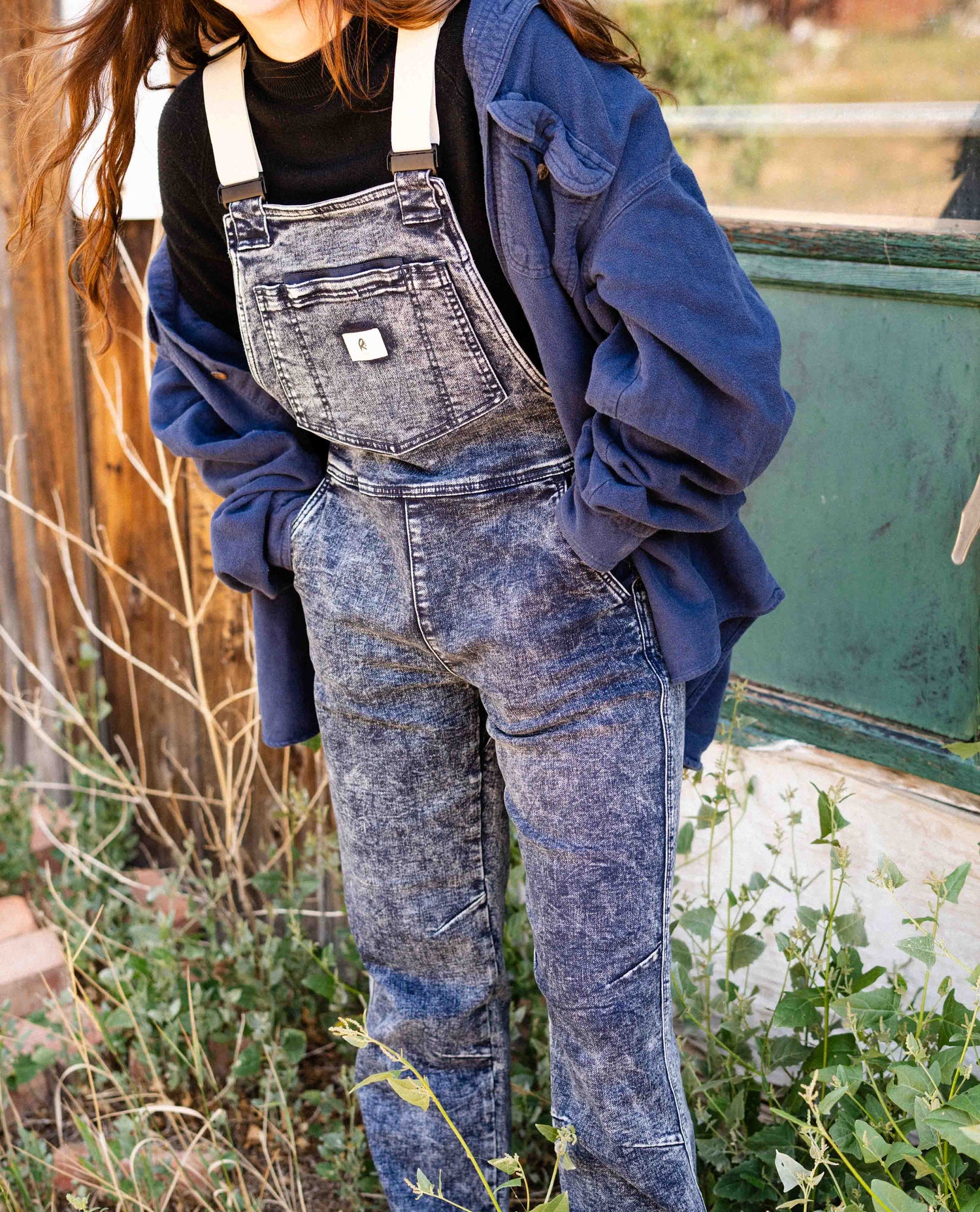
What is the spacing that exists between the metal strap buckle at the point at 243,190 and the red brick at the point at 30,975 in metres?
1.98

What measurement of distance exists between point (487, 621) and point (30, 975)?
78.4 inches

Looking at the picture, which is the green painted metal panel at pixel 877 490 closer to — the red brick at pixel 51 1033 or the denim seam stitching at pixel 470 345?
the denim seam stitching at pixel 470 345

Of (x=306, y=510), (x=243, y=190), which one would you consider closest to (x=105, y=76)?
(x=243, y=190)

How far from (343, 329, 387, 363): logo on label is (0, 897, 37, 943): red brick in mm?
2252

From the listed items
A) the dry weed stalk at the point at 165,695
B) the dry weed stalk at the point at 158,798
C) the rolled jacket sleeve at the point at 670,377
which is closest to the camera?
the rolled jacket sleeve at the point at 670,377

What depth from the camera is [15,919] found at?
10.3 ft

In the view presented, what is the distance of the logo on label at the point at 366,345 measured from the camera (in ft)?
4.65

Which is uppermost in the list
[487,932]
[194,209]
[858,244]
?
[194,209]

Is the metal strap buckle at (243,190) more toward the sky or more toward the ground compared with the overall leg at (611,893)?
more toward the sky

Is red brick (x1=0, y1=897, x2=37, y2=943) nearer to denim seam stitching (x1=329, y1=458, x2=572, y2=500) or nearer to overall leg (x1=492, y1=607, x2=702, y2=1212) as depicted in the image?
overall leg (x1=492, y1=607, x2=702, y2=1212)

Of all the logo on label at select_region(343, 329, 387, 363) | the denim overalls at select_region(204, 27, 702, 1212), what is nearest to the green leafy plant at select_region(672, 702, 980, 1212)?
the denim overalls at select_region(204, 27, 702, 1212)

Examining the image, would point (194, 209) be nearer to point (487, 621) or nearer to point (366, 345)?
point (366, 345)

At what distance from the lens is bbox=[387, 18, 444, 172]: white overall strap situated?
1.32 m

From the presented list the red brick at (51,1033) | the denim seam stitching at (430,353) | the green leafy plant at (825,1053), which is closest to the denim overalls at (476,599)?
the denim seam stitching at (430,353)
